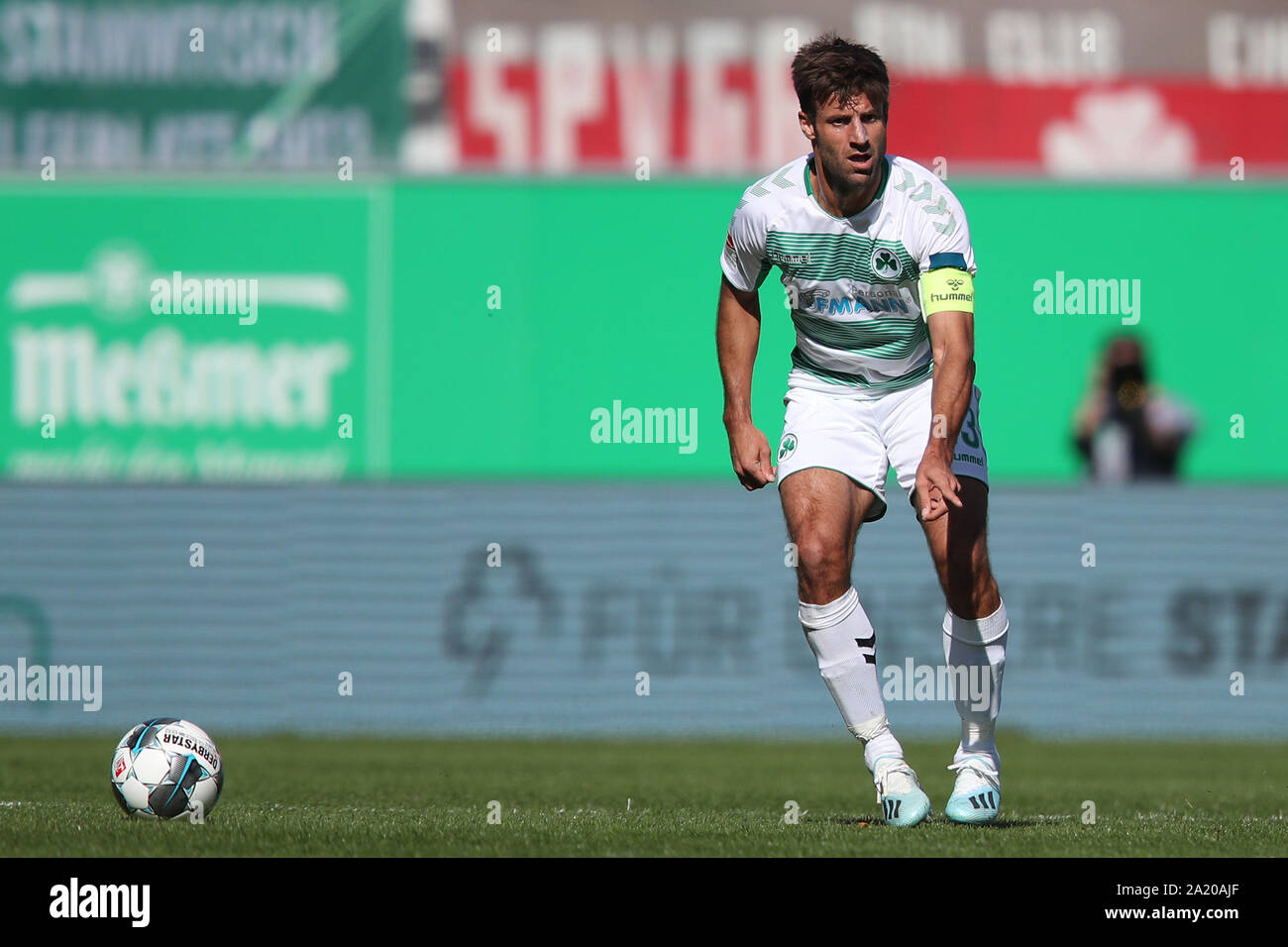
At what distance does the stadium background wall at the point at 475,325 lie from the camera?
16562 mm

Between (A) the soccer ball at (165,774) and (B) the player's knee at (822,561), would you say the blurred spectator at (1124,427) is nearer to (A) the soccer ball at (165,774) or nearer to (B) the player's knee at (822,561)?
(B) the player's knee at (822,561)

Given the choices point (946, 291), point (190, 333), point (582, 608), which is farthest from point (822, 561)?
point (190, 333)

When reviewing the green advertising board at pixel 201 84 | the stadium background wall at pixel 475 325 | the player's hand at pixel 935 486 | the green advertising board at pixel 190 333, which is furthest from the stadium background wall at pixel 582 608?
the player's hand at pixel 935 486

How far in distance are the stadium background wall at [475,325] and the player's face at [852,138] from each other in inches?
397

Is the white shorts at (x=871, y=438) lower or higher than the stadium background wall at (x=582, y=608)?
higher

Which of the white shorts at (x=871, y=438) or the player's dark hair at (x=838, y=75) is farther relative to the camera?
the white shorts at (x=871, y=438)

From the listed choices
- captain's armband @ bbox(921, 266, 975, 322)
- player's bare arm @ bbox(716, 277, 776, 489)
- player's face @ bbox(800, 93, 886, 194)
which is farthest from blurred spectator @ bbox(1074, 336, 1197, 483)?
player's face @ bbox(800, 93, 886, 194)

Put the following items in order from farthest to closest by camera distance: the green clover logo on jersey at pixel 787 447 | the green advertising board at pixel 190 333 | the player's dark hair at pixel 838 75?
the green advertising board at pixel 190 333, the green clover logo on jersey at pixel 787 447, the player's dark hair at pixel 838 75

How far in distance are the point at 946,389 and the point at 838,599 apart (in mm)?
759

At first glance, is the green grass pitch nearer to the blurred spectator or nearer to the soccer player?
the soccer player

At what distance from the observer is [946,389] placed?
20.4ft

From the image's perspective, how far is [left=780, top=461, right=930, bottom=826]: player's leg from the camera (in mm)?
6371

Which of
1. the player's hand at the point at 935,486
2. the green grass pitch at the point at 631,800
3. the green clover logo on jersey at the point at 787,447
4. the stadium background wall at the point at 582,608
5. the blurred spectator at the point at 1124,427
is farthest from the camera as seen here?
the blurred spectator at the point at 1124,427

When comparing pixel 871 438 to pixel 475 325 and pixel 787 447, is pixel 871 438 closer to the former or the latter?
pixel 787 447
